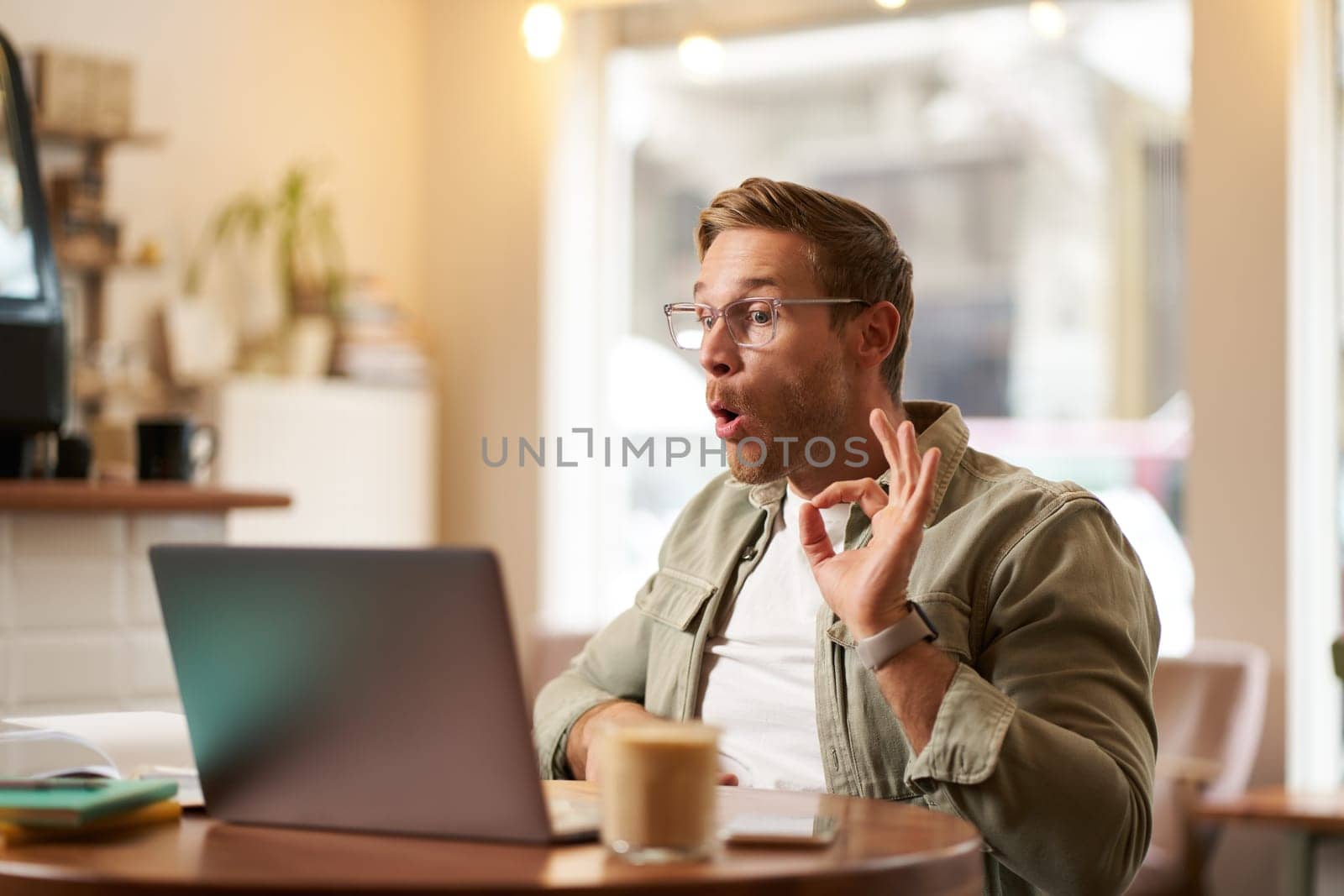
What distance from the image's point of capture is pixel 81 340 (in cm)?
396

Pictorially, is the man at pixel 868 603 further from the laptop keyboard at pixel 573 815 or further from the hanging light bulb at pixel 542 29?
the hanging light bulb at pixel 542 29

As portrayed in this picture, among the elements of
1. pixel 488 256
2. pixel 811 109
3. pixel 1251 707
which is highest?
pixel 811 109

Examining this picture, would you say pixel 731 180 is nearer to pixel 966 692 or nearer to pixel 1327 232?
pixel 1327 232

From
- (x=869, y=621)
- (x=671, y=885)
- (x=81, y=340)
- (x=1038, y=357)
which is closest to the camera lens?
(x=671, y=885)

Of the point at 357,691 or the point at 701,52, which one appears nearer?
the point at 357,691

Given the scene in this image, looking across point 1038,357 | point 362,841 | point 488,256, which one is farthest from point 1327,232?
point 362,841

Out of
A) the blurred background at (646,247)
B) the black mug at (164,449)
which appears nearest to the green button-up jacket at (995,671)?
the black mug at (164,449)

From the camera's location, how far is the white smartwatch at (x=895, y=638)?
1.28m

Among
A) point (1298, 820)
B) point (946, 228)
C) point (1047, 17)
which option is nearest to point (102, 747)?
point (1298, 820)

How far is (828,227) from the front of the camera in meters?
1.74

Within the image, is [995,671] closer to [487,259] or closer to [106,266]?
[106,266]

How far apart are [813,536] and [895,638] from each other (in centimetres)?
14

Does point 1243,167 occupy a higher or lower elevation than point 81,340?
higher

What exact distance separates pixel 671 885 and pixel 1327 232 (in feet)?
10.9
